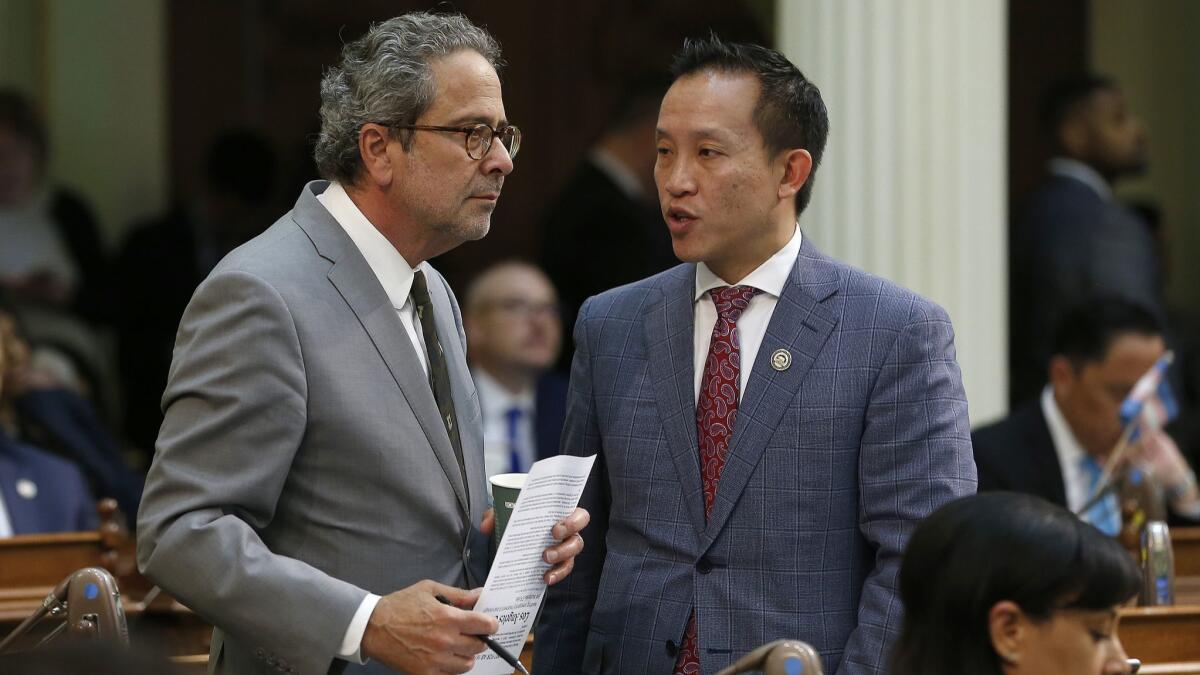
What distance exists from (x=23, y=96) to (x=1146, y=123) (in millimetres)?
5612

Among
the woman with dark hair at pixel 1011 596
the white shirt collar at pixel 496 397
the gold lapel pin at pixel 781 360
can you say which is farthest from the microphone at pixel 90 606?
the white shirt collar at pixel 496 397

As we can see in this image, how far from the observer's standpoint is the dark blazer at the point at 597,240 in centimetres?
698

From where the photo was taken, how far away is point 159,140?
8547 millimetres

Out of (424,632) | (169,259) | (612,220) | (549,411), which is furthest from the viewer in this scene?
(169,259)

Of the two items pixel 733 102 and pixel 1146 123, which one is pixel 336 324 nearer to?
pixel 733 102

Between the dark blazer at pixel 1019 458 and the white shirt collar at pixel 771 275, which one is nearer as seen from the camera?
the white shirt collar at pixel 771 275

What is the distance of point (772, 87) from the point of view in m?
3.06

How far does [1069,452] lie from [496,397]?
2.28 meters

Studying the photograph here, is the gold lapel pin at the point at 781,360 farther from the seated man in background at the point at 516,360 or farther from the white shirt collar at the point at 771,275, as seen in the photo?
the seated man in background at the point at 516,360

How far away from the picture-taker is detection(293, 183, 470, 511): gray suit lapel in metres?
2.88

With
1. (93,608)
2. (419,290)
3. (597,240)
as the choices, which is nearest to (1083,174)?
(597,240)

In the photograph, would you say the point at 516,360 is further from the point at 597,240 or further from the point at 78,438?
the point at 78,438

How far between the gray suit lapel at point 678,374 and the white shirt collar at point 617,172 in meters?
4.06

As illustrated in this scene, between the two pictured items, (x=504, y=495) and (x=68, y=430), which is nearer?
(x=504, y=495)
